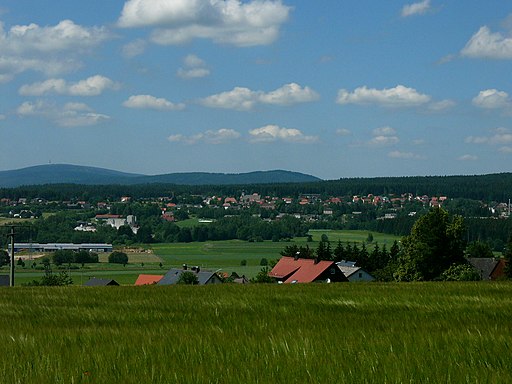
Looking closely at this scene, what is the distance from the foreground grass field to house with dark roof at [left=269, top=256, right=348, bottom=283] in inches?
2405

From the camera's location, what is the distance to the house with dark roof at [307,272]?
82562 mm

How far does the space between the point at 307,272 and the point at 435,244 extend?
77.8ft

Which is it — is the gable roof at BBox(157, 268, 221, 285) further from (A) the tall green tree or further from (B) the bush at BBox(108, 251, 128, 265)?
(B) the bush at BBox(108, 251, 128, 265)

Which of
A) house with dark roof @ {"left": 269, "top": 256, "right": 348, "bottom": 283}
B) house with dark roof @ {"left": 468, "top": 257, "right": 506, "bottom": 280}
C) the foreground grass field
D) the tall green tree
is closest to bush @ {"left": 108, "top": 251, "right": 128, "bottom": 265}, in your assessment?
house with dark roof @ {"left": 269, "top": 256, "right": 348, "bottom": 283}

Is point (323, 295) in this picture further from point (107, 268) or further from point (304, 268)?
point (107, 268)

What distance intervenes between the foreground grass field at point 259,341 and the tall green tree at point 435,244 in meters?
47.1

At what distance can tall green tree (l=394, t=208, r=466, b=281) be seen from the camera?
6319 cm

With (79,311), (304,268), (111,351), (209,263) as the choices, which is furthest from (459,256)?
(209,263)

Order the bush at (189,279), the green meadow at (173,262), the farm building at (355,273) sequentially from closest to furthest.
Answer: the bush at (189,279) → the farm building at (355,273) → the green meadow at (173,262)

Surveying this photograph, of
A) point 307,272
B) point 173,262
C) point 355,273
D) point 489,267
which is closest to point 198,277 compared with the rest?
point 307,272

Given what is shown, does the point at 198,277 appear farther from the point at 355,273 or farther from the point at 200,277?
the point at 355,273

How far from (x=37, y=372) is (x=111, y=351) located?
4.00 feet

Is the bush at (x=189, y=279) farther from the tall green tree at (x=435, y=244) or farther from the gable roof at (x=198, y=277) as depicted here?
the tall green tree at (x=435, y=244)

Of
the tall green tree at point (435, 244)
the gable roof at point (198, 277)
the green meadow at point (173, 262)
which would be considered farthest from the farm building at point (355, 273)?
the tall green tree at point (435, 244)
